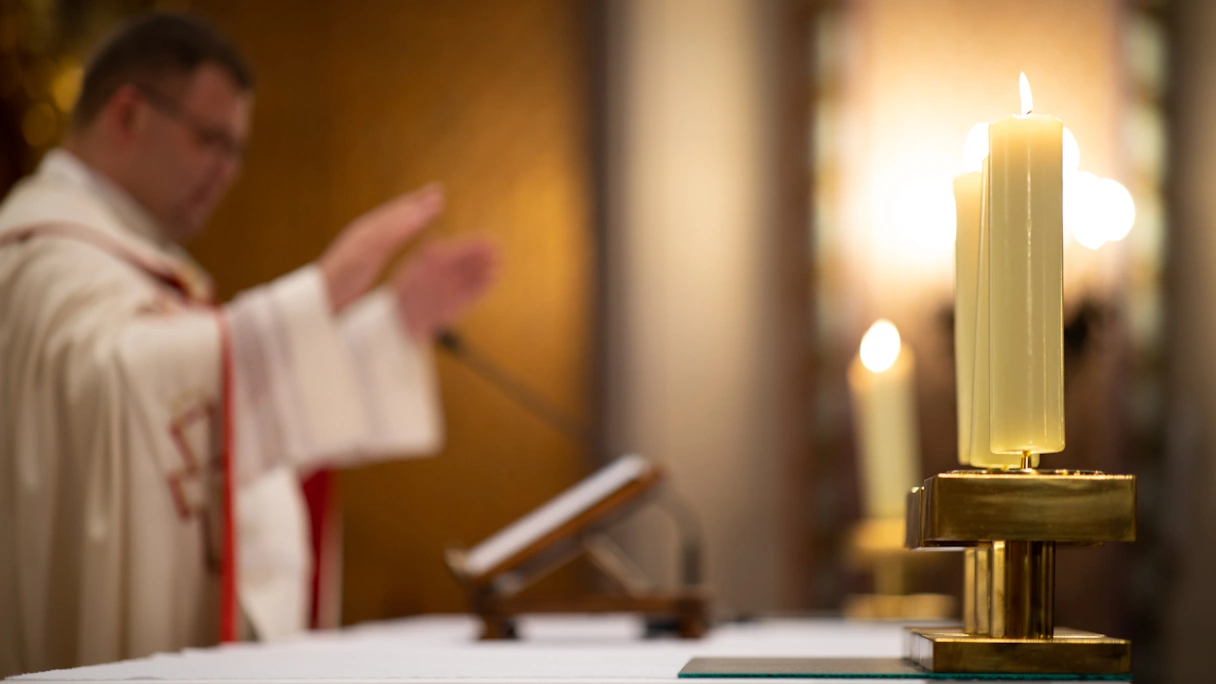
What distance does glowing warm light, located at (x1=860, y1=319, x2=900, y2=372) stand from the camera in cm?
286

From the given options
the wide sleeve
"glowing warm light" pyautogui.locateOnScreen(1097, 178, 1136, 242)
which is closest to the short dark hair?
the wide sleeve

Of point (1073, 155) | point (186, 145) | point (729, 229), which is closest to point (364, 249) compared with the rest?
point (186, 145)

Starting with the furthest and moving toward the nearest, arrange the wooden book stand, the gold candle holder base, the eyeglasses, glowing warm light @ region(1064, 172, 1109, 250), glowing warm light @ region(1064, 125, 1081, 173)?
glowing warm light @ region(1064, 172, 1109, 250)
glowing warm light @ region(1064, 125, 1081, 173)
the eyeglasses
the wooden book stand
the gold candle holder base

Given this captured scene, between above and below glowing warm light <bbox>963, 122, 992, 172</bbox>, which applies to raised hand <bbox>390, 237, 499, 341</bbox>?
below

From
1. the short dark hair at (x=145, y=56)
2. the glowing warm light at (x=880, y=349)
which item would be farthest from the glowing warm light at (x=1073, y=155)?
the short dark hair at (x=145, y=56)

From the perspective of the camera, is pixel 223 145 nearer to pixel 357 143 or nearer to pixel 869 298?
pixel 357 143

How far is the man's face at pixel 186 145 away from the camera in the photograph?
248 cm

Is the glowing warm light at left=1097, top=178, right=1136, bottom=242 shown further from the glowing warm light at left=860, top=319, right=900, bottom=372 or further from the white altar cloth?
the white altar cloth

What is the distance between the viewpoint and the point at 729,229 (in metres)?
4.29

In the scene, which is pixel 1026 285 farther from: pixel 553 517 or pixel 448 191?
pixel 448 191

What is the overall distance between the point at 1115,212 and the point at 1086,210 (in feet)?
0.28

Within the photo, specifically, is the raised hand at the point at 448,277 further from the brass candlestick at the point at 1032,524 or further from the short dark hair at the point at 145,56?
the brass candlestick at the point at 1032,524

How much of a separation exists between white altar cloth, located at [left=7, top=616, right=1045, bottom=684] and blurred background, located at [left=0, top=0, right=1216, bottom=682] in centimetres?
170

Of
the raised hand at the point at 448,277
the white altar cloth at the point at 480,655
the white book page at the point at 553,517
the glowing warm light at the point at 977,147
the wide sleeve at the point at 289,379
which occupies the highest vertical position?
the glowing warm light at the point at 977,147
